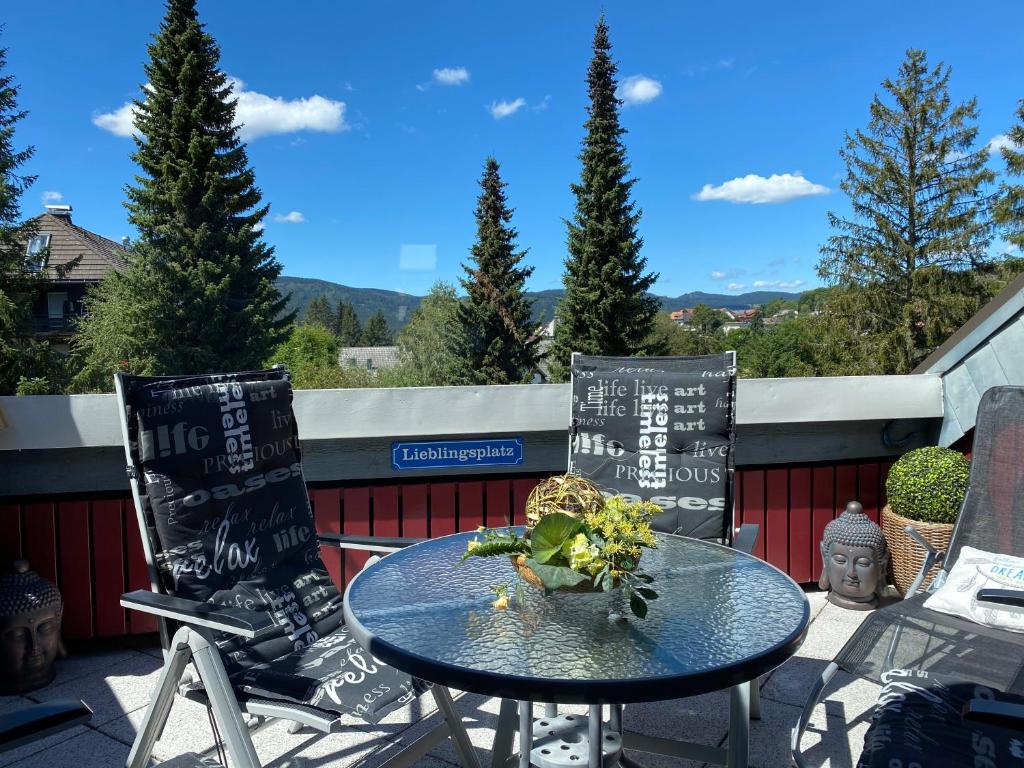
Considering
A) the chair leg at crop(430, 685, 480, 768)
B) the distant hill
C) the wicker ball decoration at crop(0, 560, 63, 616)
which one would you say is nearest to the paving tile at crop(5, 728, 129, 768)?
the wicker ball decoration at crop(0, 560, 63, 616)

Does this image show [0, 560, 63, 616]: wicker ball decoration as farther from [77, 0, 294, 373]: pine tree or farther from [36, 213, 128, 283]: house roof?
[36, 213, 128, 283]: house roof

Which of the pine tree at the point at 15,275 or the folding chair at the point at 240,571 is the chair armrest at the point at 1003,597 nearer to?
the folding chair at the point at 240,571

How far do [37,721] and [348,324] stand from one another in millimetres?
102753

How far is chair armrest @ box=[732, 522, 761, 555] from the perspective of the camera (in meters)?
2.22

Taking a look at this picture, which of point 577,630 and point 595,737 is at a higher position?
point 577,630

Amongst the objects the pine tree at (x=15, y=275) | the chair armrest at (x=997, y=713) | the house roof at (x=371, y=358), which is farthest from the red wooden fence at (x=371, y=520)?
the house roof at (x=371, y=358)

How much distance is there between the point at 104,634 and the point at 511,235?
42561 millimetres

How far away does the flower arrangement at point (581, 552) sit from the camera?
1.39 meters

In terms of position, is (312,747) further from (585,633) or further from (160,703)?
(585,633)

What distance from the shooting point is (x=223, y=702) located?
1509 millimetres

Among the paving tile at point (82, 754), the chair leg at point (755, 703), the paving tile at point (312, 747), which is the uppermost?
the chair leg at point (755, 703)

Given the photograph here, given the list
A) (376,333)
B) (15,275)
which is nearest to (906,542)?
(15,275)

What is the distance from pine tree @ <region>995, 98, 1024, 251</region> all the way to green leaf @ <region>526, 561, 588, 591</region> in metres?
34.9

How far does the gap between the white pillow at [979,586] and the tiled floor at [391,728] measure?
52 centimetres
